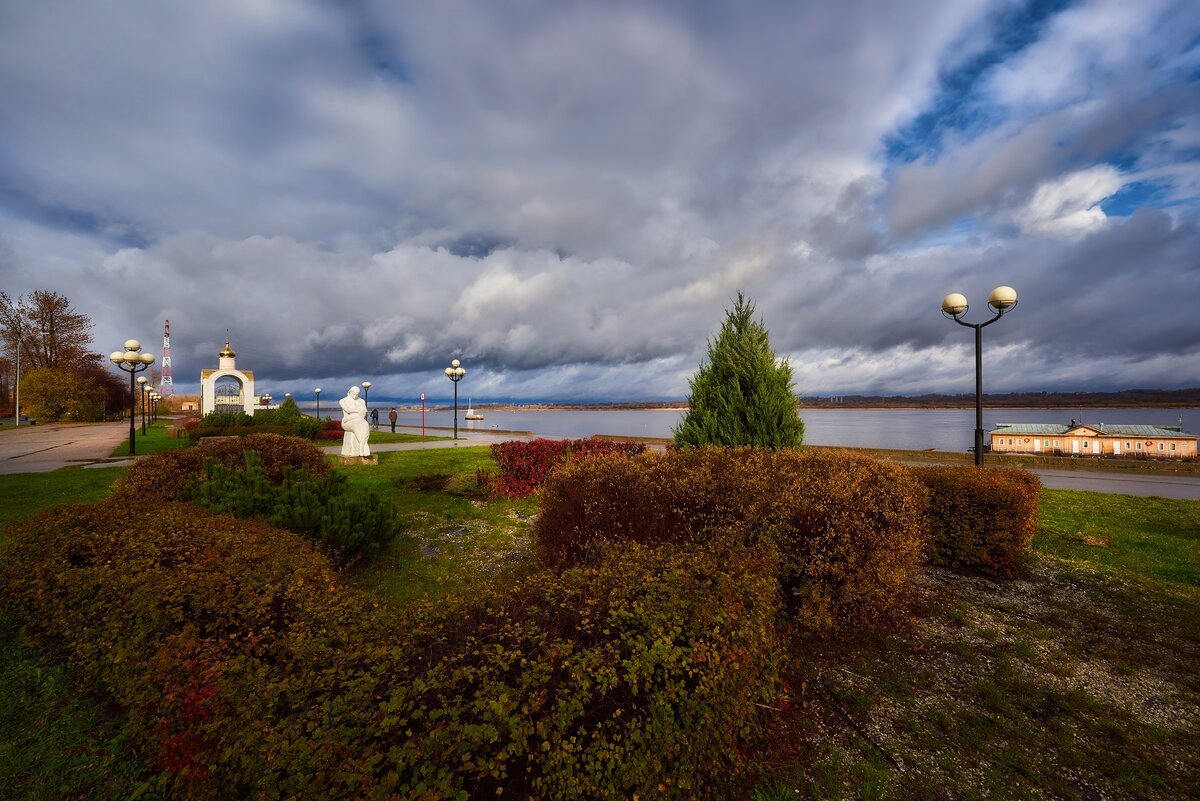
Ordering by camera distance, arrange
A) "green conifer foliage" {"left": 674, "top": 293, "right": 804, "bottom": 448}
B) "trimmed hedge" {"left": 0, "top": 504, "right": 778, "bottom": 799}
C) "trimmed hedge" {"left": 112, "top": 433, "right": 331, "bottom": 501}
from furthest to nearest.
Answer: "green conifer foliage" {"left": 674, "top": 293, "right": 804, "bottom": 448} < "trimmed hedge" {"left": 112, "top": 433, "right": 331, "bottom": 501} < "trimmed hedge" {"left": 0, "top": 504, "right": 778, "bottom": 799}

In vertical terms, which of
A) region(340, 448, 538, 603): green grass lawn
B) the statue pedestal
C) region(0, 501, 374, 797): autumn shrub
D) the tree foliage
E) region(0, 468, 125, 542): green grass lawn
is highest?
the tree foliage

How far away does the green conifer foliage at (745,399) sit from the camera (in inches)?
311

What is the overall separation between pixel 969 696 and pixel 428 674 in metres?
3.89

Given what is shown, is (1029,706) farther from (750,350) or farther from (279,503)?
(279,503)

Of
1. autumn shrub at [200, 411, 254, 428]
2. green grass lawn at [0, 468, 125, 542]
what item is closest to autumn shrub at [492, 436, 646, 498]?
green grass lawn at [0, 468, 125, 542]

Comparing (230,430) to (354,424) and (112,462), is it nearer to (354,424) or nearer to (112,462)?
(112,462)

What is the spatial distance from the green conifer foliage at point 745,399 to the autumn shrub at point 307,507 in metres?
4.97

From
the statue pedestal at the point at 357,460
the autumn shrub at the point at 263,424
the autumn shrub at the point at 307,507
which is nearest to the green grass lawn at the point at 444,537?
the autumn shrub at the point at 307,507

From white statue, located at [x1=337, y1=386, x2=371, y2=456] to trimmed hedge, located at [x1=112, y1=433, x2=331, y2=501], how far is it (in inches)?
220

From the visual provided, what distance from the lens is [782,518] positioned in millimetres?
4086

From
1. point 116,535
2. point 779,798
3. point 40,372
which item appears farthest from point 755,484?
point 40,372

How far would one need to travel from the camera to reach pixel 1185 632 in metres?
4.45

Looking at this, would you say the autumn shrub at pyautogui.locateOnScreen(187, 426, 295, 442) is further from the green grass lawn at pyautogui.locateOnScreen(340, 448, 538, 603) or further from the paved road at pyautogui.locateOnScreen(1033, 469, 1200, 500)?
the paved road at pyautogui.locateOnScreen(1033, 469, 1200, 500)

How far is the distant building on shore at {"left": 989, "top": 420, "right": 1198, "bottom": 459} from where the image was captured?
2408 centimetres
